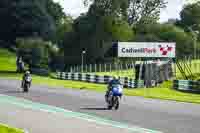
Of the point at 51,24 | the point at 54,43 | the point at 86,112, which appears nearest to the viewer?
the point at 86,112

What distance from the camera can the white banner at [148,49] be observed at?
5453 cm

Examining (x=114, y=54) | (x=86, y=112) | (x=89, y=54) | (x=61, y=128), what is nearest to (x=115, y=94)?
(x=86, y=112)

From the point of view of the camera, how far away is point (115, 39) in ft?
287

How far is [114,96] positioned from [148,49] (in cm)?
3017

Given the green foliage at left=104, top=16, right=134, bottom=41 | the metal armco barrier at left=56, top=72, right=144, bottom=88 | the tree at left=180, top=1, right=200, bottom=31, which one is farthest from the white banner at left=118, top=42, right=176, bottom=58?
the tree at left=180, top=1, right=200, bottom=31

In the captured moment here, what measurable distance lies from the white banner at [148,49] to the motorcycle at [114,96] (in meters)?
29.4

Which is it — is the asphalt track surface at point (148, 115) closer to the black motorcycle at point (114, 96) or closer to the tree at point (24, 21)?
the black motorcycle at point (114, 96)

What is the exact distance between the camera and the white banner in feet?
179

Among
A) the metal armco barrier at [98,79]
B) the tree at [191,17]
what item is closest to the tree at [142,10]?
the tree at [191,17]

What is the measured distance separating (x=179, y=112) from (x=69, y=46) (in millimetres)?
63399

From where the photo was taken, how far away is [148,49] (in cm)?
5462

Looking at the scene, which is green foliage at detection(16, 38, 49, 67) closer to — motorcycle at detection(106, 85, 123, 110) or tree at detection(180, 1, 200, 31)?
tree at detection(180, 1, 200, 31)

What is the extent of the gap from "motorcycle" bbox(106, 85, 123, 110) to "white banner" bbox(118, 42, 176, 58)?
29.4 m

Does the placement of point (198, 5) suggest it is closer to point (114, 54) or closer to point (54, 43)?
point (54, 43)
